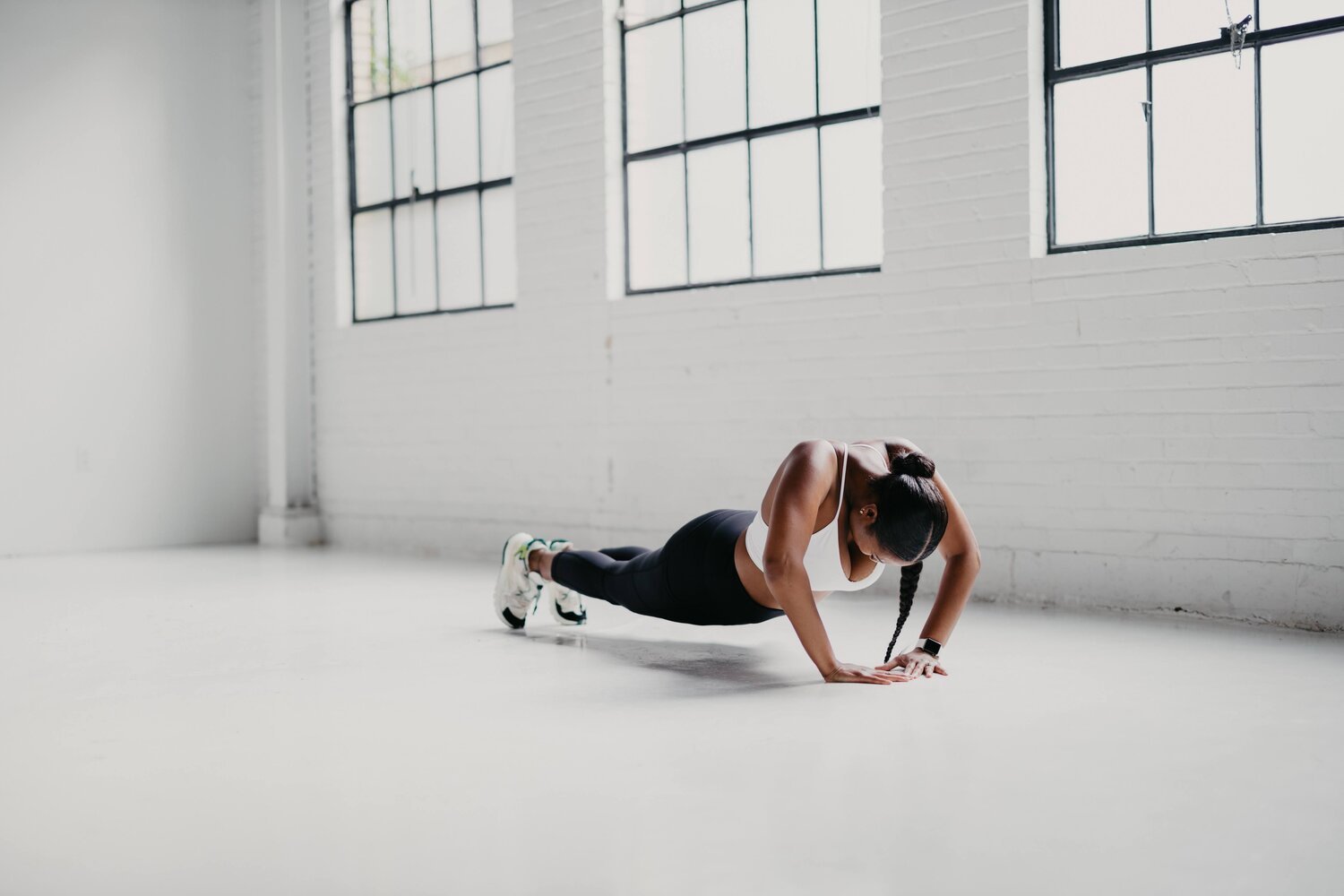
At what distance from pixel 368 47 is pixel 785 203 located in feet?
10.8

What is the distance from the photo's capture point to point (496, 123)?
20.6 feet

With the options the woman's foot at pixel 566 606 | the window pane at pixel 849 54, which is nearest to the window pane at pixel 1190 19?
the window pane at pixel 849 54

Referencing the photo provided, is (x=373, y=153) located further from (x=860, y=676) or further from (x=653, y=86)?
(x=860, y=676)

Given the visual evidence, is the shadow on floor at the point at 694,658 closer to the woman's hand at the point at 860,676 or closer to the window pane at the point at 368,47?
the woman's hand at the point at 860,676

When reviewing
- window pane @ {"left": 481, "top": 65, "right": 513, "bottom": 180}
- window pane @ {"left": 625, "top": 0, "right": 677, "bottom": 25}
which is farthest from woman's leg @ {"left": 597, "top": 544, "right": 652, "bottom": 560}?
window pane @ {"left": 481, "top": 65, "right": 513, "bottom": 180}

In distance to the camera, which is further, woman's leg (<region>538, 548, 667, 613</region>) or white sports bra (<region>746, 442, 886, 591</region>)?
woman's leg (<region>538, 548, 667, 613</region>)

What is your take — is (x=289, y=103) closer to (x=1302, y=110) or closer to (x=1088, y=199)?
(x=1088, y=199)

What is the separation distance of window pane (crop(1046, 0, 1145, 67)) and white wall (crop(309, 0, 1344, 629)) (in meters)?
0.17

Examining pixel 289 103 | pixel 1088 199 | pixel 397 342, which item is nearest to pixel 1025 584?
pixel 1088 199

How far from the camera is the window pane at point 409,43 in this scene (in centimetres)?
664

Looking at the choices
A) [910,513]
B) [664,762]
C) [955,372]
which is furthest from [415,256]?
[664,762]

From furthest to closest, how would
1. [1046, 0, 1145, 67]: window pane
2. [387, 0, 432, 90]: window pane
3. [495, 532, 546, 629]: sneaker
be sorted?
1. [387, 0, 432, 90]: window pane
2. [1046, 0, 1145, 67]: window pane
3. [495, 532, 546, 629]: sneaker

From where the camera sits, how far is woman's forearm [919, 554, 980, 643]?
2953 mm

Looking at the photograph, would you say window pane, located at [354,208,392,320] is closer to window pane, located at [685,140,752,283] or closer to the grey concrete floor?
window pane, located at [685,140,752,283]
